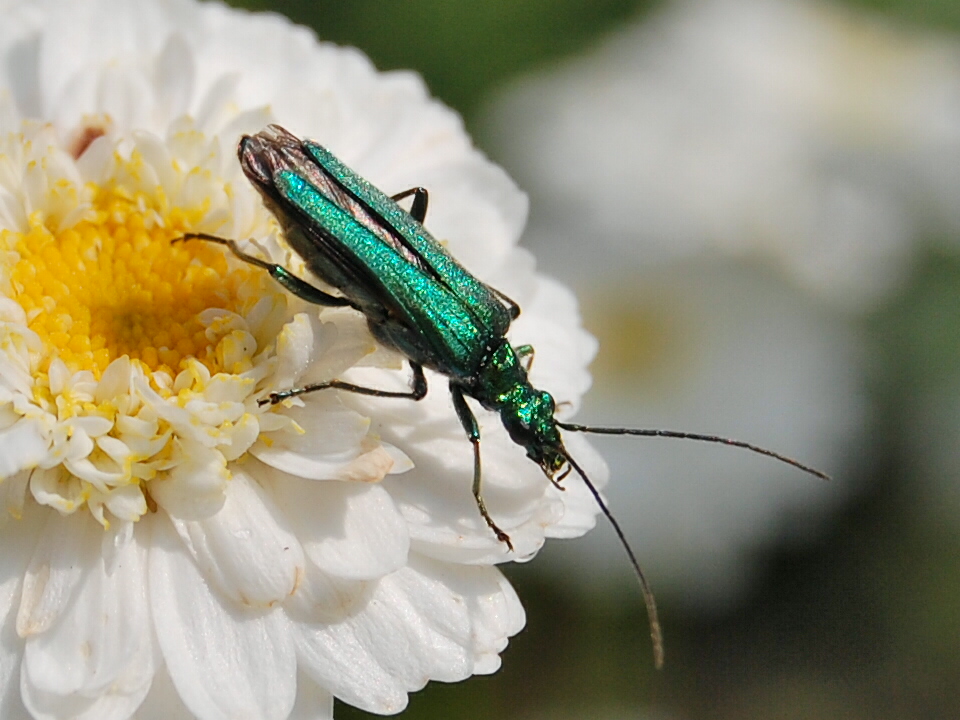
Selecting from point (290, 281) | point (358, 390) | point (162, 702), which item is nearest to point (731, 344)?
point (358, 390)

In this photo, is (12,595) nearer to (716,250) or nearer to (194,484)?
(194,484)

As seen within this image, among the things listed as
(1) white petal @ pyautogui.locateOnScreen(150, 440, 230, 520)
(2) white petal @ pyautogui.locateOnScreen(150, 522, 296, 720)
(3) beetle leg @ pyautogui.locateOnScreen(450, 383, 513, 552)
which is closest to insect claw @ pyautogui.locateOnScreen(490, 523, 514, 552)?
(3) beetle leg @ pyautogui.locateOnScreen(450, 383, 513, 552)

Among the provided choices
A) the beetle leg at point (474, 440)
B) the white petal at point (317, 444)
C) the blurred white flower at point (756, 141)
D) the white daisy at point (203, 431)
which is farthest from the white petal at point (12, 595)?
the blurred white flower at point (756, 141)

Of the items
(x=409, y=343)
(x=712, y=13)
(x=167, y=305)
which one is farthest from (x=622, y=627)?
(x=712, y=13)

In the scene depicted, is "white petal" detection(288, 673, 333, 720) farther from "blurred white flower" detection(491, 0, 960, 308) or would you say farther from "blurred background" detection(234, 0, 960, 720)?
"blurred white flower" detection(491, 0, 960, 308)

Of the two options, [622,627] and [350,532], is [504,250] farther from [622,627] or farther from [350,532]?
[622,627]

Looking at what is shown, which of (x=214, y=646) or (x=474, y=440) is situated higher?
(x=474, y=440)
